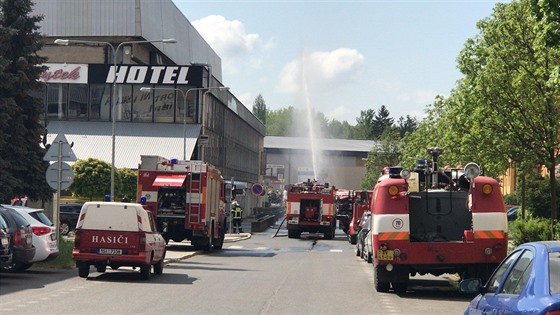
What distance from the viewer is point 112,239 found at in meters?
21.1

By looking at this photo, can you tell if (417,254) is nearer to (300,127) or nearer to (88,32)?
(88,32)

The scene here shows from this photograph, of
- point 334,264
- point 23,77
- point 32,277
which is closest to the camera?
point 32,277

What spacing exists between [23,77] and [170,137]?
1370 inches

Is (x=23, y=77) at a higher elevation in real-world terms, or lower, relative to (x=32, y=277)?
higher

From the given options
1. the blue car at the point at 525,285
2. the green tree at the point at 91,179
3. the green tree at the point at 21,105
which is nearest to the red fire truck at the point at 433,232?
the blue car at the point at 525,285

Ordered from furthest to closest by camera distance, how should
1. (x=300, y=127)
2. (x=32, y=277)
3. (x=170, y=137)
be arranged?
(x=300, y=127), (x=170, y=137), (x=32, y=277)

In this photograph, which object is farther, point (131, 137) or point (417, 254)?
point (131, 137)

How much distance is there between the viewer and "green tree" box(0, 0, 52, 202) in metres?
35.8

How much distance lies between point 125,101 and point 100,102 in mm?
1955

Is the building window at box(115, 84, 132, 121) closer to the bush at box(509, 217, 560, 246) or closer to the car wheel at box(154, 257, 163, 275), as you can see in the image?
the bush at box(509, 217, 560, 246)

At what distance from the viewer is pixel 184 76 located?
72.4 m

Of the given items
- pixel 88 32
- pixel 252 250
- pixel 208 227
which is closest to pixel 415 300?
pixel 208 227

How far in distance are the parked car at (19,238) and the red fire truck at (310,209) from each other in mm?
30149

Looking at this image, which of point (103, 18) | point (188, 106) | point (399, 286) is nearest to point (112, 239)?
point (399, 286)
